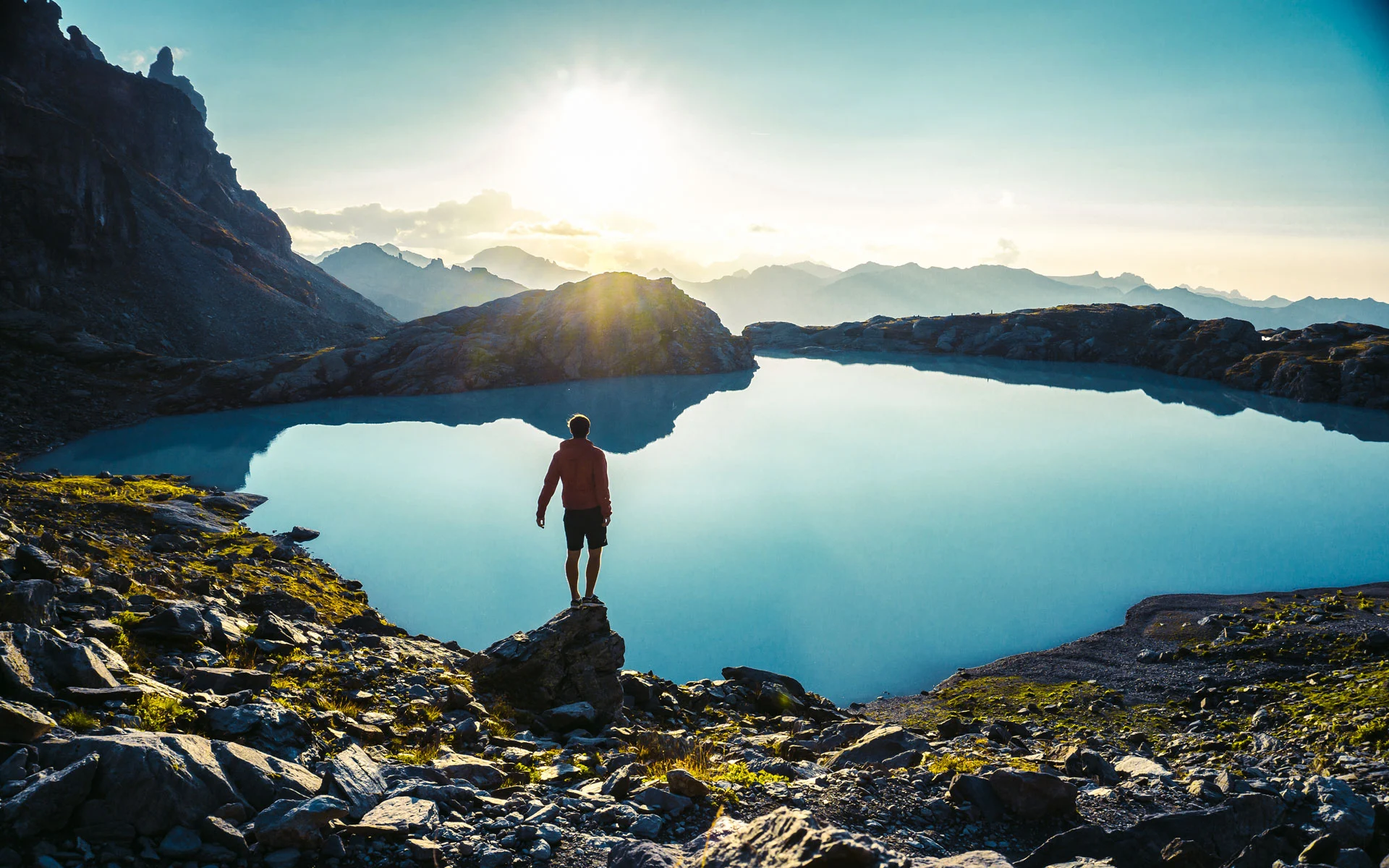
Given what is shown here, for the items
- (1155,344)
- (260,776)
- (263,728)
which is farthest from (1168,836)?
(1155,344)

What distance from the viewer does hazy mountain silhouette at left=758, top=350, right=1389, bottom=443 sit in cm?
7231

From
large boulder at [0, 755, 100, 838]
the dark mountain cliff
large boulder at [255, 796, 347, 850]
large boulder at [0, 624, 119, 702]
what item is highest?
the dark mountain cliff

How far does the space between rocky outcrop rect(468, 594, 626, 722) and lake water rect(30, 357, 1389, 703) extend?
5.43 meters

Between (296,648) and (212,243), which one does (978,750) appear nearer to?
(296,648)

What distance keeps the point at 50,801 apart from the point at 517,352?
87.7 meters

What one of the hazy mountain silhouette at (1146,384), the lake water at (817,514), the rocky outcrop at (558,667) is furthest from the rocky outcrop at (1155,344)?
the rocky outcrop at (558,667)

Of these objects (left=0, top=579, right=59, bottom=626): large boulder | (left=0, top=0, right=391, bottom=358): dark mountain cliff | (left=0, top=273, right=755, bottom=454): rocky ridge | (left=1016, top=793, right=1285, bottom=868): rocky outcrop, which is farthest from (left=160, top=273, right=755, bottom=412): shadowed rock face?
(left=1016, top=793, right=1285, bottom=868): rocky outcrop

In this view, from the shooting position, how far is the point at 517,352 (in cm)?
8981

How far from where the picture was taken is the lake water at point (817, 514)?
21.3 meters

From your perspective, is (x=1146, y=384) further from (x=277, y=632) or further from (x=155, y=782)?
(x=155, y=782)

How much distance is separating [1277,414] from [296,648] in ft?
312

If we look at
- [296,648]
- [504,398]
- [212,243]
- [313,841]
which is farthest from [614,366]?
[313,841]

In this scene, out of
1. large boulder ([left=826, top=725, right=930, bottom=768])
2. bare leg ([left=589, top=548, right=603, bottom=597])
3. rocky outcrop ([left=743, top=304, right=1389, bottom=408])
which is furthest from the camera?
rocky outcrop ([left=743, top=304, right=1389, bottom=408])

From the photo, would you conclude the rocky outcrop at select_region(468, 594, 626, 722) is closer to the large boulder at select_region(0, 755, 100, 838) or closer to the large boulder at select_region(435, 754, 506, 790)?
the large boulder at select_region(435, 754, 506, 790)
